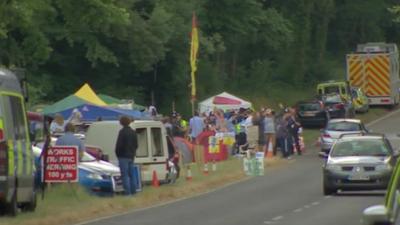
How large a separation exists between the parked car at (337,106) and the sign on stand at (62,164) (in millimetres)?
37523

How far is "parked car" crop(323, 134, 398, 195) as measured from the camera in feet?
94.1

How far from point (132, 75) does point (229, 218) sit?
38239 millimetres

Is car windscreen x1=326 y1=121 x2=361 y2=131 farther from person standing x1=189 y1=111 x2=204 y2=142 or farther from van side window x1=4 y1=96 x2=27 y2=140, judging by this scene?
van side window x1=4 y1=96 x2=27 y2=140

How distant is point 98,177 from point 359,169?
20.0ft

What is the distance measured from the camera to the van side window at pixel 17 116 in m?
21.0

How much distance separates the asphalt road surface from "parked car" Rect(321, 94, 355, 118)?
80.4 feet

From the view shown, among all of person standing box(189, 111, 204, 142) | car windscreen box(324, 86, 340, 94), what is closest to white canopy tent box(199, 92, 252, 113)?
car windscreen box(324, 86, 340, 94)

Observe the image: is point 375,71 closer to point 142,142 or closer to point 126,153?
point 142,142

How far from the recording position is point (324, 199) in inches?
1112

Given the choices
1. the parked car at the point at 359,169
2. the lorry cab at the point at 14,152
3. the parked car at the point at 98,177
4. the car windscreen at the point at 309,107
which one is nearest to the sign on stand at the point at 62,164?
the parked car at the point at 98,177

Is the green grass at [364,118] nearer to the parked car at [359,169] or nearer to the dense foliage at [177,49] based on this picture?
the dense foliage at [177,49]

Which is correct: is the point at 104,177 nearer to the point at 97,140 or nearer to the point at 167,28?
the point at 97,140

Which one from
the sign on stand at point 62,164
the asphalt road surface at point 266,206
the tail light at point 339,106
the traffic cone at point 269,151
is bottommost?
the asphalt road surface at point 266,206

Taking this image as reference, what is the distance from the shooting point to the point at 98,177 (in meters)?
26.5
